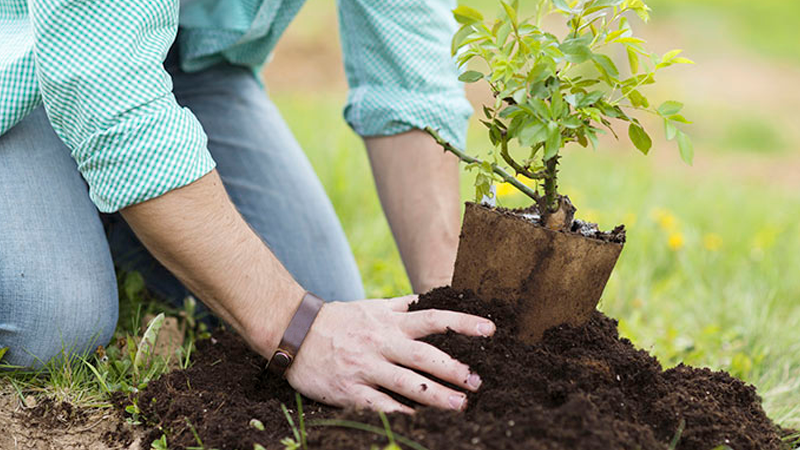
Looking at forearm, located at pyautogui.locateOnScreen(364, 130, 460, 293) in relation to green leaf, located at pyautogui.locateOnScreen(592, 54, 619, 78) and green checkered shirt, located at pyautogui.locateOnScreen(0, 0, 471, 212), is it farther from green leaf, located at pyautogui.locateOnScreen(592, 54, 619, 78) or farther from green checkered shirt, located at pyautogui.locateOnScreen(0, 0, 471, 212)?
green leaf, located at pyautogui.locateOnScreen(592, 54, 619, 78)

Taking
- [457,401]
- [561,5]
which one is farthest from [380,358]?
[561,5]

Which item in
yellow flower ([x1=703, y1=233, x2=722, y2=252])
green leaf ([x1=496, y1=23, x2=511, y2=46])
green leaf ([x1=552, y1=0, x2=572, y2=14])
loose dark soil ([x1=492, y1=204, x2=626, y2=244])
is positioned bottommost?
loose dark soil ([x1=492, y1=204, x2=626, y2=244])

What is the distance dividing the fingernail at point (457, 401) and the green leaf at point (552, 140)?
1.57 feet

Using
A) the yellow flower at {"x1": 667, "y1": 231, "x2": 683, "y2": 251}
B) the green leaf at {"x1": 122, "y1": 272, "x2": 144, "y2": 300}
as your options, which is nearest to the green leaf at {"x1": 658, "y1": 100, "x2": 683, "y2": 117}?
the green leaf at {"x1": 122, "y1": 272, "x2": 144, "y2": 300}

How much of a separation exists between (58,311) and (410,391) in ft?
3.07

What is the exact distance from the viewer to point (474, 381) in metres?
1.46

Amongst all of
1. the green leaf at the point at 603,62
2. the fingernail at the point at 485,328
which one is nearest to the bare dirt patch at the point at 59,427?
the fingernail at the point at 485,328

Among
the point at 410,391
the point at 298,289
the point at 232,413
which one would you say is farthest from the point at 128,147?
the point at 410,391

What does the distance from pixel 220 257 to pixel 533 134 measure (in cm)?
70

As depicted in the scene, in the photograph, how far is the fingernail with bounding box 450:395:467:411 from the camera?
1429mm

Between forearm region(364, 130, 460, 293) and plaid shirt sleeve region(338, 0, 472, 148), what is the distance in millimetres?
60

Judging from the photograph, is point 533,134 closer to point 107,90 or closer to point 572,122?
point 572,122

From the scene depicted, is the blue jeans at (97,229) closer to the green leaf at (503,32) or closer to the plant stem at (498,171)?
the plant stem at (498,171)

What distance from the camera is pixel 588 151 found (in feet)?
19.2
